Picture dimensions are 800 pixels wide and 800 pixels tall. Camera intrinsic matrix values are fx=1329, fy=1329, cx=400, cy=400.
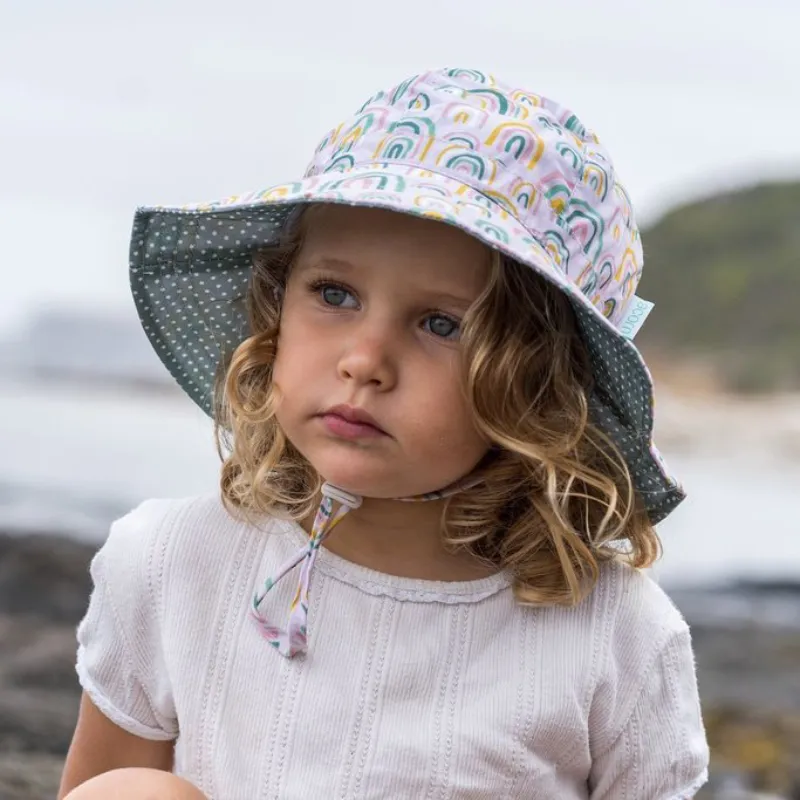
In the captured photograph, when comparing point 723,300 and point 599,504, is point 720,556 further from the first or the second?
point 599,504

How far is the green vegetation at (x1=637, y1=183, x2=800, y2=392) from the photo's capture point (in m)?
5.04

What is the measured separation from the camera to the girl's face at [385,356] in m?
1.21

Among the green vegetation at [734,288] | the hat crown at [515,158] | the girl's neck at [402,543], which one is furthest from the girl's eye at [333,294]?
the green vegetation at [734,288]

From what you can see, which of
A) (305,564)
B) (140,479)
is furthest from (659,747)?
(140,479)

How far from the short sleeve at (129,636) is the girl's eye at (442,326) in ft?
1.33

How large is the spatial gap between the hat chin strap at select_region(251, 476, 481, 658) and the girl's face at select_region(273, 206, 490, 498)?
2.2 inches

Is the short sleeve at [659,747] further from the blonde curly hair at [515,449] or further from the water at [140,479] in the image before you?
the water at [140,479]

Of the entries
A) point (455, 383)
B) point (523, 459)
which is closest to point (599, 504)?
point (523, 459)

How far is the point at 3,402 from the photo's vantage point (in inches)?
156

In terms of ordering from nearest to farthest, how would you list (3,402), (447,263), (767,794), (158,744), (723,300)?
(447,263) < (158,744) < (767,794) < (3,402) < (723,300)

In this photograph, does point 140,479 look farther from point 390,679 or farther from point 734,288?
point 734,288

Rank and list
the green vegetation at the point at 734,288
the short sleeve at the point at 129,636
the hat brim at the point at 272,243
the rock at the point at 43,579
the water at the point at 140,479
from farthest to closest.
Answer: the green vegetation at the point at 734,288, the water at the point at 140,479, the rock at the point at 43,579, the short sleeve at the point at 129,636, the hat brim at the point at 272,243

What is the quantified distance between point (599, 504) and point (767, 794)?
5.27ft

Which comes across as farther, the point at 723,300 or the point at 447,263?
the point at 723,300
